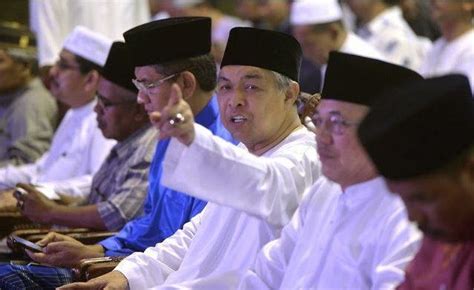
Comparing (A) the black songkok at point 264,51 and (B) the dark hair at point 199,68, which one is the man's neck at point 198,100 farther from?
(A) the black songkok at point 264,51

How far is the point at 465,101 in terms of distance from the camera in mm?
2658

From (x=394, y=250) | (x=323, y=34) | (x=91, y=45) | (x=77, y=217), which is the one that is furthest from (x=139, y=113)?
(x=323, y=34)

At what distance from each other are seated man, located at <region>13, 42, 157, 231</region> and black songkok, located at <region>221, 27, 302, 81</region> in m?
1.27

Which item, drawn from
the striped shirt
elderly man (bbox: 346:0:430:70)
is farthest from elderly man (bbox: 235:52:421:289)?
elderly man (bbox: 346:0:430:70)

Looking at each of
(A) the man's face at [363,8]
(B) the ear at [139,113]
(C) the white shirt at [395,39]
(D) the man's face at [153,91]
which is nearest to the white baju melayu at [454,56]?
(C) the white shirt at [395,39]

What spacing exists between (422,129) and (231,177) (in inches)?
41.2

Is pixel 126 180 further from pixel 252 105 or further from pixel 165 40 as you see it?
pixel 252 105

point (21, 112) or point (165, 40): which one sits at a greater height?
point (165, 40)

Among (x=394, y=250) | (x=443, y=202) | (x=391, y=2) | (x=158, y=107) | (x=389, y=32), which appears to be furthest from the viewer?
(x=391, y=2)

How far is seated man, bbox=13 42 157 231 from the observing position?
17.5 ft

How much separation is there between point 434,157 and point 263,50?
161 centimetres

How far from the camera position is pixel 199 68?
15.5ft

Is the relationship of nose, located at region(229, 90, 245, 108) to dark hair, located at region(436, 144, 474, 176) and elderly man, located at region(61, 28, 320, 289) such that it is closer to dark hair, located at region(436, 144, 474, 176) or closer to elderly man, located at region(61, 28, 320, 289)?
elderly man, located at region(61, 28, 320, 289)

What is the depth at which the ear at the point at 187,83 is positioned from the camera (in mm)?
4664
